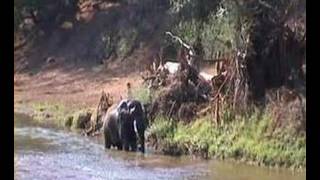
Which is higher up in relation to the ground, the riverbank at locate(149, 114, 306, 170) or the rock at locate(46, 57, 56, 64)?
the rock at locate(46, 57, 56, 64)

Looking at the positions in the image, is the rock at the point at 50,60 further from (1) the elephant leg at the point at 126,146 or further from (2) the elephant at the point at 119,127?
(1) the elephant leg at the point at 126,146

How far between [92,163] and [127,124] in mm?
291

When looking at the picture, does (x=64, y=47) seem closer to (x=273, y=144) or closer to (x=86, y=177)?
(x=86, y=177)

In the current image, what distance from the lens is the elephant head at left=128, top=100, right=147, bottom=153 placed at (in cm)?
195

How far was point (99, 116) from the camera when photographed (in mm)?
1998

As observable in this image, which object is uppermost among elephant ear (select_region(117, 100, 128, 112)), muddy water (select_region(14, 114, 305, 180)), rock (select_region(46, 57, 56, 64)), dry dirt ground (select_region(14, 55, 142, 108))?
rock (select_region(46, 57, 56, 64))

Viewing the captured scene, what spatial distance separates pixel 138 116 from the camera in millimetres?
1978

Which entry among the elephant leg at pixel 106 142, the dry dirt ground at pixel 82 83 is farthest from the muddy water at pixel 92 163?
the dry dirt ground at pixel 82 83

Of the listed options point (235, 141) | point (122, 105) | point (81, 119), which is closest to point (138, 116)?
point (122, 105)

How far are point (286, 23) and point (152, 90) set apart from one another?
458 millimetres

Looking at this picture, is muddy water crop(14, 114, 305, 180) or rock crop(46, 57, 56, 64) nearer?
muddy water crop(14, 114, 305, 180)

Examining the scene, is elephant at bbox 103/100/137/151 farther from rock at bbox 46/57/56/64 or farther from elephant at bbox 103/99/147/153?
rock at bbox 46/57/56/64

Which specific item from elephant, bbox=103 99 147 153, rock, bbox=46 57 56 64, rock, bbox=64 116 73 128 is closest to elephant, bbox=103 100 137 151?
elephant, bbox=103 99 147 153

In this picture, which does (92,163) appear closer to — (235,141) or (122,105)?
(122,105)
